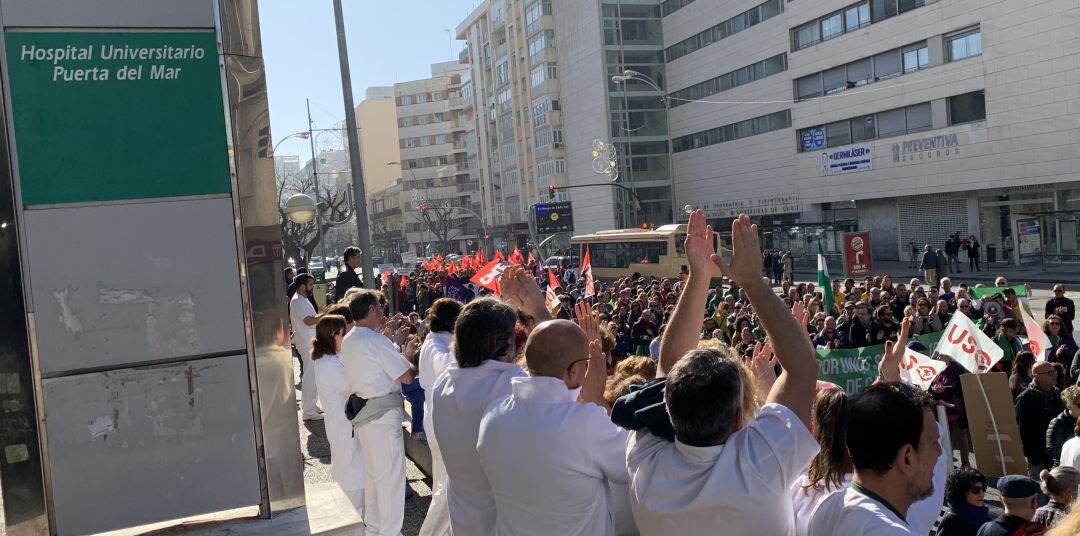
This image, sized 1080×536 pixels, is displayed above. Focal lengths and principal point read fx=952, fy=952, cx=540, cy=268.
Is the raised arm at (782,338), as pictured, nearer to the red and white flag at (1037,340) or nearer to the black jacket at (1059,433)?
the black jacket at (1059,433)

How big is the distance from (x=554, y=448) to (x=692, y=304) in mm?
756

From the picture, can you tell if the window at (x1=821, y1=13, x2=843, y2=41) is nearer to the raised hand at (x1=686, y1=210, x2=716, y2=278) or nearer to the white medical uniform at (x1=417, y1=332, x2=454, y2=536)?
the white medical uniform at (x1=417, y1=332, x2=454, y2=536)

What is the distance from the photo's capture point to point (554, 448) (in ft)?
11.1

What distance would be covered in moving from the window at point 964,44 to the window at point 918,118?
8.53 ft

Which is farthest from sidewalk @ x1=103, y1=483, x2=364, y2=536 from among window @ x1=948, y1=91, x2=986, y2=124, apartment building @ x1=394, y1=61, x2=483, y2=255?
apartment building @ x1=394, y1=61, x2=483, y2=255

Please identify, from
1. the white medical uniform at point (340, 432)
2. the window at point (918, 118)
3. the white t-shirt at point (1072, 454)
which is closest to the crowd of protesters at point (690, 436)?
the white t-shirt at point (1072, 454)

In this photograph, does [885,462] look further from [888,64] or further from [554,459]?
[888,64]

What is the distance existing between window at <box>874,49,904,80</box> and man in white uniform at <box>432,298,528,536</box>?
43.4 m

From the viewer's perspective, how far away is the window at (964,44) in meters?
38.9

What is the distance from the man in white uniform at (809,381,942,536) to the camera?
2539mm

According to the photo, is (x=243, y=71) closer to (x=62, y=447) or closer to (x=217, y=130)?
(x=217, y=130)

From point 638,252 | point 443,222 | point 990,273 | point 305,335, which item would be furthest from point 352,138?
point 443,222

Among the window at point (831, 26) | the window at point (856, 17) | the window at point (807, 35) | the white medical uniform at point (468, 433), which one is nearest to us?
the white medical uniform at point (468, 433)

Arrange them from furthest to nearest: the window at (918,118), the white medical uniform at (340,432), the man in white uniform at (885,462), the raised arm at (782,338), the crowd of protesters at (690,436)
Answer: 1. the window at (918,118)
2. the white medical uniform at (340,432)
3. the raised arm at (782,338)
4. the crowd of protesters at (690,436)
5. the man in white uniform at (885,462)
